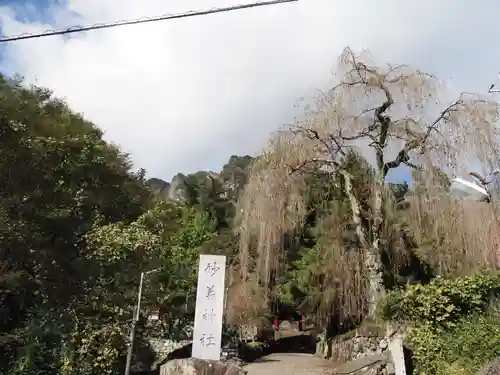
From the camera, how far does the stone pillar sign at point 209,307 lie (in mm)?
7344

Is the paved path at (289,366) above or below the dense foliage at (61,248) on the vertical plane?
below

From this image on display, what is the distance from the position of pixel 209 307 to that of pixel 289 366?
29.4 feet

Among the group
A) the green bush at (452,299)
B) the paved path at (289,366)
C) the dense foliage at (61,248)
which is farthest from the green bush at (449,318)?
the dense foliage at (61,248)

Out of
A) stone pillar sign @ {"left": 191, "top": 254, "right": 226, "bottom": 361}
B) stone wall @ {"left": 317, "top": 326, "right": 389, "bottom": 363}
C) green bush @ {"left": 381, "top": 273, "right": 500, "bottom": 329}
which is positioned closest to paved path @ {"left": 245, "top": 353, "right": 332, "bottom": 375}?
stone wall @ {"left": 317, "top": 326, "right": 389, "bottom": 363}

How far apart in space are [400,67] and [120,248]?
918 cm

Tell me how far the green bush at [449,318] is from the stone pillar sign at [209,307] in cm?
385

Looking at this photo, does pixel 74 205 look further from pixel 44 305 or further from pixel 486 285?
pixel 486 285

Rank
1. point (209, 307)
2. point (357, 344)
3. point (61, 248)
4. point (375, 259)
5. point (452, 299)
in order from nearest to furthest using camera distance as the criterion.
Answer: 1. point (209, 307)
2. point (452, 299)
3. point (375, 259)
4. point (357, 344)
5. point (61, 248)

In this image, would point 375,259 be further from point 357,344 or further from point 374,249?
point 357,344

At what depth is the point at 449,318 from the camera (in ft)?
28.0

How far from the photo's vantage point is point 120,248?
13328 millimetres

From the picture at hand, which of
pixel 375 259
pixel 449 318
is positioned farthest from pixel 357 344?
pixel 449 318

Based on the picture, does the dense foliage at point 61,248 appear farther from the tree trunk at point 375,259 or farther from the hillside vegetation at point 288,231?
the tree trunk at point 375,259

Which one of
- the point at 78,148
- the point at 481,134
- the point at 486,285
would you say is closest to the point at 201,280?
the point at 486,285
